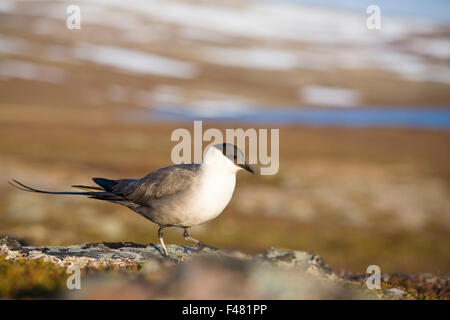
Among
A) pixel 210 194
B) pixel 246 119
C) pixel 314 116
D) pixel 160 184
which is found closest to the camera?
pixel 210 194

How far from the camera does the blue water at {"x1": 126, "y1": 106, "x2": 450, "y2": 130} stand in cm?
8438

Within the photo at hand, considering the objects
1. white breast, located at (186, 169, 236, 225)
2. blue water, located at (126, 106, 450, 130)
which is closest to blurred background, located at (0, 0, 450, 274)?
blue water, located at (126, 106, 450, 130)

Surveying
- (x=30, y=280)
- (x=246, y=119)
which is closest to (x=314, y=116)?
(x=246, y=119)

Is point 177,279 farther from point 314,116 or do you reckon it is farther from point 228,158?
point 314,116

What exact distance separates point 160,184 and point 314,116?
90723 millimetres

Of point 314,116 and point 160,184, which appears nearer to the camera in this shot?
point 160,184

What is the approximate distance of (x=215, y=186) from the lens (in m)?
7.49

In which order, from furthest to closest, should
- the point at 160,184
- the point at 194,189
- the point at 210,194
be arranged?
the point at 160,184
the point at 194,189
the point at 210,194

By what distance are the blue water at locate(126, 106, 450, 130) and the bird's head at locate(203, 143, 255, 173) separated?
7495cm

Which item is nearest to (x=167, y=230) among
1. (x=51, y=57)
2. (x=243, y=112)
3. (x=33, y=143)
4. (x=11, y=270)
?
(x=11, y=270)

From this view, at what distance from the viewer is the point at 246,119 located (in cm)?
9006

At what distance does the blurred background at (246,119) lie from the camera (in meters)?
24.7

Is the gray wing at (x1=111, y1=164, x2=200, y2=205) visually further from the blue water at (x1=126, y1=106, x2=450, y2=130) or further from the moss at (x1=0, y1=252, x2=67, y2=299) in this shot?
the blue water at (x1=126, y1=106, x2=450, y2=130)

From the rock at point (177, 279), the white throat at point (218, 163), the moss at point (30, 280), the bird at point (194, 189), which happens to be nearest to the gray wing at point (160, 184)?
the bird at point (194, 189)
